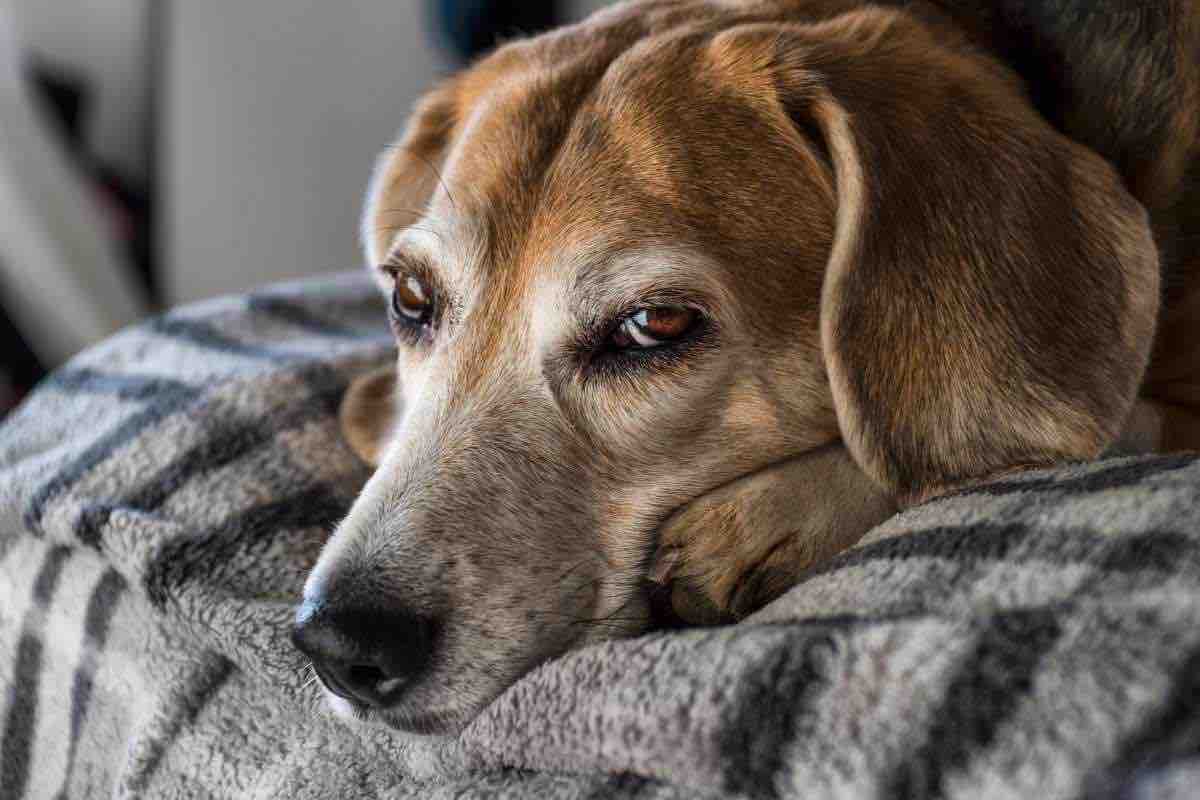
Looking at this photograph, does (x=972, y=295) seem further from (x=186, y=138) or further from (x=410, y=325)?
(x=186, y=138)

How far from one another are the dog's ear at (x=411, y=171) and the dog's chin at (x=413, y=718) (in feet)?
2.86

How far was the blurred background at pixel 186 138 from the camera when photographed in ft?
11.3

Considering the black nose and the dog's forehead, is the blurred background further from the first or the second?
the black nose

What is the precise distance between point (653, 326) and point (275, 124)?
316 centimetres

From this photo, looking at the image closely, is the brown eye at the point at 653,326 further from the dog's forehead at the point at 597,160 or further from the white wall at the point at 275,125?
the white wall at the point at 275,125

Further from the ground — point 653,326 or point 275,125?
point 653,326

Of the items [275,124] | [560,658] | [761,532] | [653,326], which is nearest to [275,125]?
[275,124]

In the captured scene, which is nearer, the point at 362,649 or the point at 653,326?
the point at 362,649

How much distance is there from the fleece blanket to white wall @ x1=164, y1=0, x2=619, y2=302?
2342mm

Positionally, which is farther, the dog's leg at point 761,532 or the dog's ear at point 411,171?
the dog's ear at point 411,171

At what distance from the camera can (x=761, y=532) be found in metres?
1.24

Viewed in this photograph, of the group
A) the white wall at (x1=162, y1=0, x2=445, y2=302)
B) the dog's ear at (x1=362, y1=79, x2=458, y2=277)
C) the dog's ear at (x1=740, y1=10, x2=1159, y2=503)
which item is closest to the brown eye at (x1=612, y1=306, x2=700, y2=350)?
the dog's ear at (x1=740, y1=10, x2=1159, y2=503)

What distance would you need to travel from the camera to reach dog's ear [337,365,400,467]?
1604 millimetres

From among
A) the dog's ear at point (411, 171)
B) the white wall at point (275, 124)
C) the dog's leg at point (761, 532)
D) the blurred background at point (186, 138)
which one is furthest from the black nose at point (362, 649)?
the white wall at point (275, 124)
